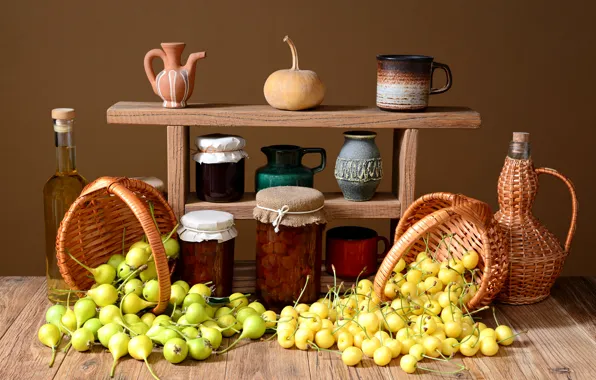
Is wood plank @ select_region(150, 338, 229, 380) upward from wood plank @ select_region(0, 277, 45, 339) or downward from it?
downward

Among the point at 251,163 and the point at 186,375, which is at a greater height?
the point at 251,163

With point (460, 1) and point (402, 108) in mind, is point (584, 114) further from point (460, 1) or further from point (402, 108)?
point (402, 108)

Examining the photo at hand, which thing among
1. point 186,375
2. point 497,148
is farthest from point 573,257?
point 186,375

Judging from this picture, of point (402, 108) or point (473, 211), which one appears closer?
point (473, 211)

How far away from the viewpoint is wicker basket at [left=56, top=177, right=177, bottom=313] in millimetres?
1837

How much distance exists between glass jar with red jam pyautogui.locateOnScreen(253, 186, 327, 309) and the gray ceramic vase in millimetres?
125

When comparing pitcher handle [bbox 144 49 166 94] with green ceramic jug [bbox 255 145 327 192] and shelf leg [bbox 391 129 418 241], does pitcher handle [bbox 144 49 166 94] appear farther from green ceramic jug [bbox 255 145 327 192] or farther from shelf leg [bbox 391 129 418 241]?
shelf leg [bbox 391 129 418 241]

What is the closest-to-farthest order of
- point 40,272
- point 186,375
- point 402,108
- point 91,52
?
point 186,375 < point 402,108 < point 91,52 < point 40,272

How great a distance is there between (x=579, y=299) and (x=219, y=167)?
901 mm

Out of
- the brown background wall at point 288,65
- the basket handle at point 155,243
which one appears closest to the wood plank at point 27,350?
the basket handle at point 155,243

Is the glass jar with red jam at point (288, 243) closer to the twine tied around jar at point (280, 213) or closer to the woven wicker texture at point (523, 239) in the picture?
the twine tied around jar at point (280, 213)

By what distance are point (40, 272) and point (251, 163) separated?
33.0 inches

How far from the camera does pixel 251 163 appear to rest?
10.2 feet

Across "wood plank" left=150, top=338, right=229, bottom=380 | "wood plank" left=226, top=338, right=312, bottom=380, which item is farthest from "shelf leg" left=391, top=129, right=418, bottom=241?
"wood plank" left=150, top=338, right=229, bottom=380
